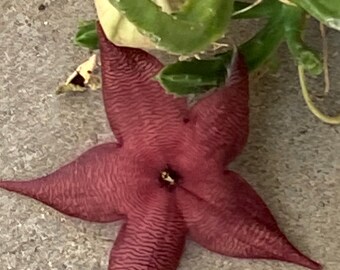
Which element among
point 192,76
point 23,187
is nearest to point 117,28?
point 192,76

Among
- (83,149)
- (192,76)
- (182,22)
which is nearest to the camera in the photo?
(182,22)

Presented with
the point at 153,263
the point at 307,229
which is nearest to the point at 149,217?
the point at 153,263

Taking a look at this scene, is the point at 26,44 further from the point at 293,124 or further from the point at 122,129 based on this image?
the point at 293,124

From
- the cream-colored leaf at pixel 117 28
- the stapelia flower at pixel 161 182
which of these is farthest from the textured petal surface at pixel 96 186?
the cream-colored leaf at pixel 117 28

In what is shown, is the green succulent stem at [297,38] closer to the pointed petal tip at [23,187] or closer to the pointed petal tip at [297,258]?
the pointed petal tip at [297,258]

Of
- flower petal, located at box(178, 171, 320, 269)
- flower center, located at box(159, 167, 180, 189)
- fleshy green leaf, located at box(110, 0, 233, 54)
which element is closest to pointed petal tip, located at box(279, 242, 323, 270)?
flower petal, located at box(178, 171, 320, 269)

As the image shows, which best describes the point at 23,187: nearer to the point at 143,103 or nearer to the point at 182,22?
the point at 143,103
